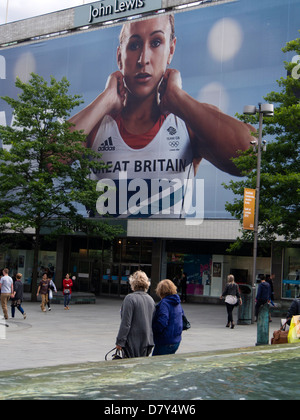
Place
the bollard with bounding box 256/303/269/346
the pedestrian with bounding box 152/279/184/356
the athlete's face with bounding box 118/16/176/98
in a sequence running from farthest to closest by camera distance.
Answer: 1. the athlete's face with bounding box 118/16/176/98
2. the bollard with bounding box 256/303/269/346
3. the pedestrian with bounding box 152/279/184/356

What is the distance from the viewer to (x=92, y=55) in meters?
37.8

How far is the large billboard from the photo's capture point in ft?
103

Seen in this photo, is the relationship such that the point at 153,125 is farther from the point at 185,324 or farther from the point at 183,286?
the point at 185,324

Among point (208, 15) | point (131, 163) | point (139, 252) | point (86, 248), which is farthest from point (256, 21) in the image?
point (86, 248)

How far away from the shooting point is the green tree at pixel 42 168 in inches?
1132

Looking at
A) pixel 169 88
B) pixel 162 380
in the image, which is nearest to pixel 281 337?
pixel 162 380

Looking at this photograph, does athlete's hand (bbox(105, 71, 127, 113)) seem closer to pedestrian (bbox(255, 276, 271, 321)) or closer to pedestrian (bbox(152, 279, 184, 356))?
pedestrian (bbox(255, 276, 271, 321))

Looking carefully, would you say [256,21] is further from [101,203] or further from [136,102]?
[101,203]

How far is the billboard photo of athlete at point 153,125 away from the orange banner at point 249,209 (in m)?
10.9

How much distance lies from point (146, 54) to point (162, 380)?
32586 mm

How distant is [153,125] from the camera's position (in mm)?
34562

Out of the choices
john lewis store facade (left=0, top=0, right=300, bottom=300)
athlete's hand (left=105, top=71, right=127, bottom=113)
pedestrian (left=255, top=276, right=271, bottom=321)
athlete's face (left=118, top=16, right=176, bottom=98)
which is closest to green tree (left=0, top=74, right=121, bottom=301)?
john lewis store facade (left=0, top=0, right=300, bottom=300)

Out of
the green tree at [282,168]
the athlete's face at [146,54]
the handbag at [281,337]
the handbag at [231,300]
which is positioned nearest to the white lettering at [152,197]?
the athlete's face at [146,54]

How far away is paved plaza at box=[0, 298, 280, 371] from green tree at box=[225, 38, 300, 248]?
3.84m
